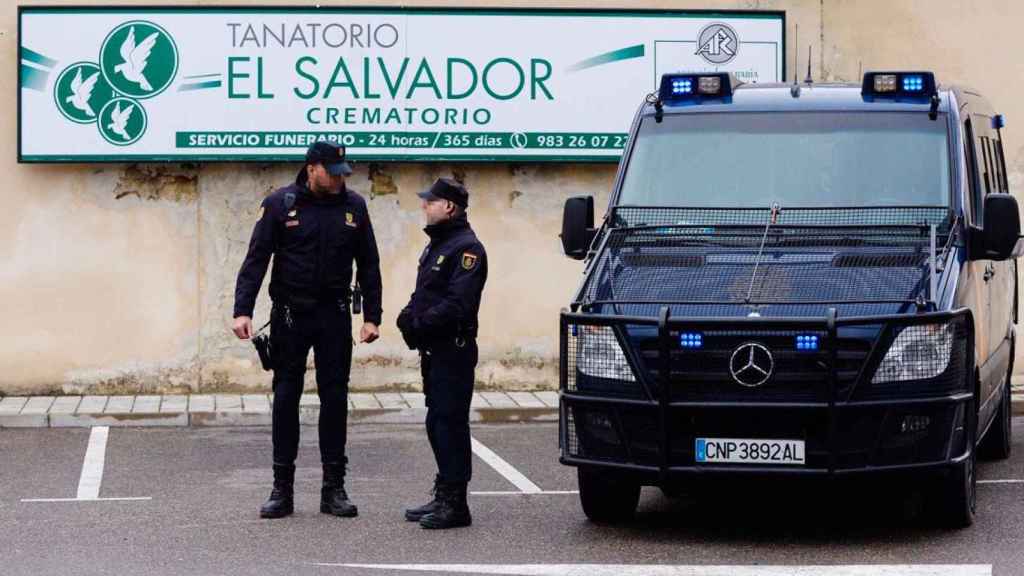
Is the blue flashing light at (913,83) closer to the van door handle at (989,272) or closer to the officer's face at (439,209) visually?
the van door handle at (989,272)

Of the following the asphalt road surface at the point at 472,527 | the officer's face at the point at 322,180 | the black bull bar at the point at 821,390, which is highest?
the officer's face at the point at 322,180

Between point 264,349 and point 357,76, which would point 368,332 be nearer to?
point 264,349

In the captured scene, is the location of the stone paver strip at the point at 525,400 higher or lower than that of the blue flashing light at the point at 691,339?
lower

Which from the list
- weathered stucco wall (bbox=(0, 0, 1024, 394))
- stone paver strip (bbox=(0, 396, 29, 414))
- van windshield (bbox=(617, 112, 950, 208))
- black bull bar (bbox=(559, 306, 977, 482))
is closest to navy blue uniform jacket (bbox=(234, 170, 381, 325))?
van windshield (bbox=(617, 112, 950, 208))

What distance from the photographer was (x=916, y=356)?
8133 mm

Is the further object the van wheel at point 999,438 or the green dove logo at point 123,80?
the green dove logo at point 123,80

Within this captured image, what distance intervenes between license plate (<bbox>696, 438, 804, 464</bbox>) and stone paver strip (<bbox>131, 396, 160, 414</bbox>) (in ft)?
22.8

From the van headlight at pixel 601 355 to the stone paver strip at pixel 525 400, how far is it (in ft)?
19.9

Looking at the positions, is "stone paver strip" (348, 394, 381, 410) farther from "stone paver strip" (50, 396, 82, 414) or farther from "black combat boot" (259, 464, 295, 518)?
"black combat boot" (259, 464, 295, 518)

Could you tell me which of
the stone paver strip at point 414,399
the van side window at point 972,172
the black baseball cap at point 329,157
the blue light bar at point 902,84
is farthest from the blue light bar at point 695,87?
the stone paver strip at point 414,399

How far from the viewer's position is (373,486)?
1070cm

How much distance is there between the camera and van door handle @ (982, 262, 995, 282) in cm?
977

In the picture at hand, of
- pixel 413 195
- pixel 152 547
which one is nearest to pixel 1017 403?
pixel 413 195

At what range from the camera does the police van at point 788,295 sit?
26.6ft
